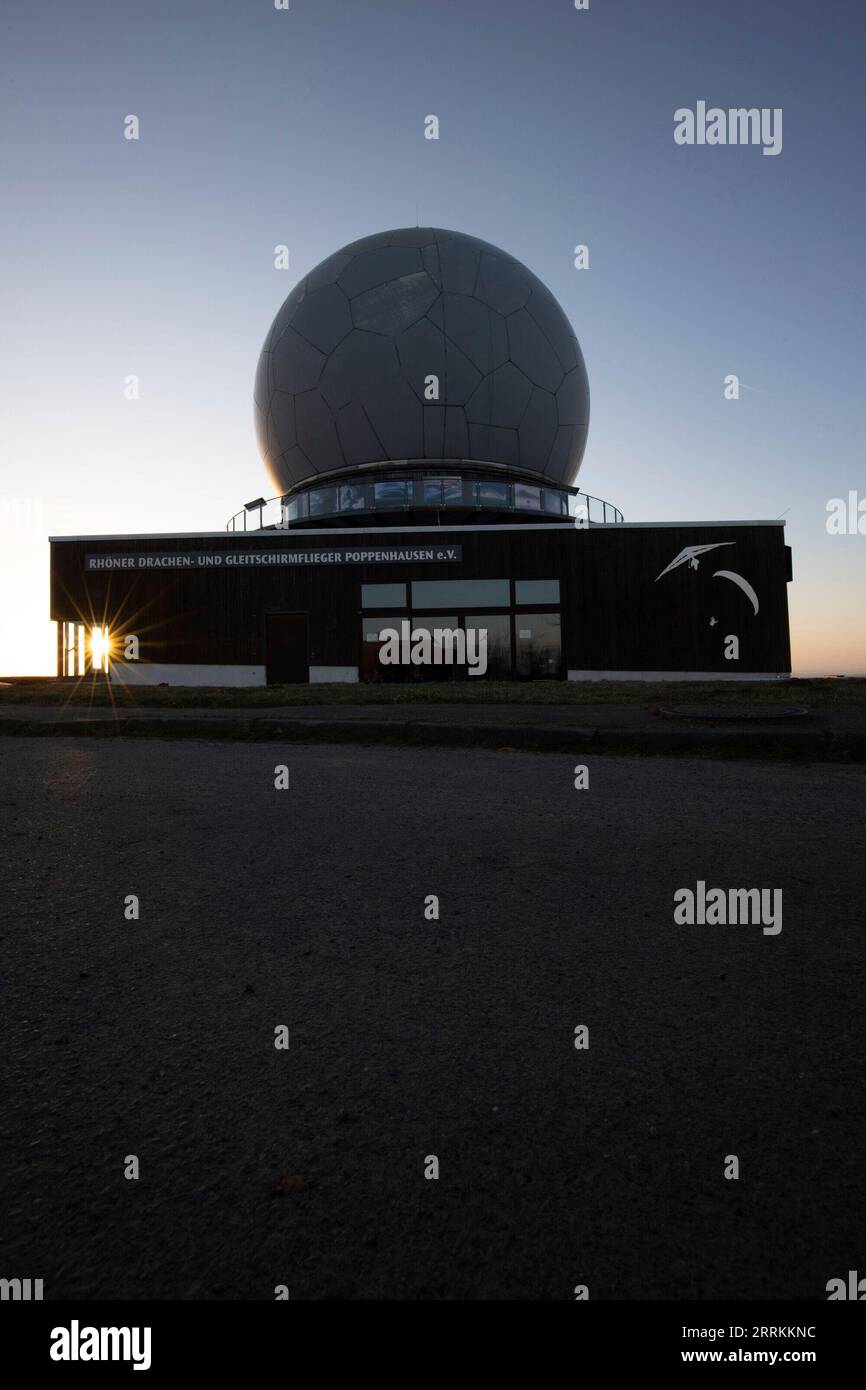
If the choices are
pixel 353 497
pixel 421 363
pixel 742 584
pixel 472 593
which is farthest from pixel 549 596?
pixel 421 363

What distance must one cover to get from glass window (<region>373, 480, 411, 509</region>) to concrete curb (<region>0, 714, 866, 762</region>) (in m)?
14.0

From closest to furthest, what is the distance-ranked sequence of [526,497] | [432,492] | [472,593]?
[472,593]
[432,492]
[526,497]

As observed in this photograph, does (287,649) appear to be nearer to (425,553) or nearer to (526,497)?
(425,553)

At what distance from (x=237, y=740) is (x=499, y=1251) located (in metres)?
7.24

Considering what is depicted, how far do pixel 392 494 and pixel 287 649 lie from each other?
18.7 ft

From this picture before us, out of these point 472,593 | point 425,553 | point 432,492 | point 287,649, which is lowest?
point 287,649

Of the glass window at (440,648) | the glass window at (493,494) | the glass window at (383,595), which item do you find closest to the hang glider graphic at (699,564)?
the glass window at (493,494)

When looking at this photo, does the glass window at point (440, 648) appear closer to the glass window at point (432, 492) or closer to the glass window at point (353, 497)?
the glass window at point (432, 492)

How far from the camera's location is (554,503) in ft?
76.1

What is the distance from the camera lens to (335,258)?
77.5 ft

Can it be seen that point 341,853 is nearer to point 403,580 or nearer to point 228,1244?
point 228,1244

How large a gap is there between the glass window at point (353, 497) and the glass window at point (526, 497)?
472 cm

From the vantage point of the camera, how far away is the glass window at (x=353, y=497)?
72.0ft

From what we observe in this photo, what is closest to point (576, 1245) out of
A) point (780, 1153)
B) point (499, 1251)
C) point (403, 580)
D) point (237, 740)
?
point (499, 1251)
